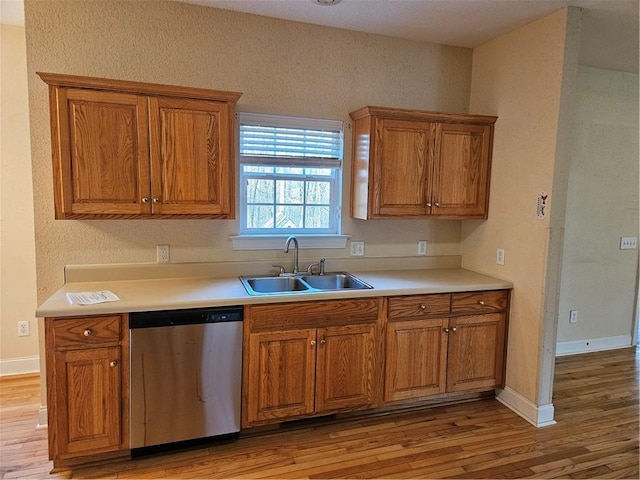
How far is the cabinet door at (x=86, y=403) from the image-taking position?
6.93 feet

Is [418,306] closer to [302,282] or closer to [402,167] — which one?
[302,282]

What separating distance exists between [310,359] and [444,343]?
959mm

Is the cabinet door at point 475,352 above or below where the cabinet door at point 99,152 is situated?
below

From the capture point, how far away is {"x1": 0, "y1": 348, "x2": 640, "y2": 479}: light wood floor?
2.23 m

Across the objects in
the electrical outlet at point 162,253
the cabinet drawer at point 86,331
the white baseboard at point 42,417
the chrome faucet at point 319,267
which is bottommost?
the white baseboard at point 42,417

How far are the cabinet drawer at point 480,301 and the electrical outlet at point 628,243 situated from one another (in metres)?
1.99

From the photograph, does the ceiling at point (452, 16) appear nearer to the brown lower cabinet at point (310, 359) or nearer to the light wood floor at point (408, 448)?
the brown lower cabinet at point (310, 359)

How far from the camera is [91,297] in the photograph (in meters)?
2.25

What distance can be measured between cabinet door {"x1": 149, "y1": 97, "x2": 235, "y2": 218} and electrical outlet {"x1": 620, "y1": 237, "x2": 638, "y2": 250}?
12.6 ft

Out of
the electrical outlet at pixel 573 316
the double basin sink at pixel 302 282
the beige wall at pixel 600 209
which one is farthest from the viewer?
the electrical outlet at pixel 573 316

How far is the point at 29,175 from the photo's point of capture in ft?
10.5

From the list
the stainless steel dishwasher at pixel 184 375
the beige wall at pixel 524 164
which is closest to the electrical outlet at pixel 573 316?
the beige wall at pixel 524 164

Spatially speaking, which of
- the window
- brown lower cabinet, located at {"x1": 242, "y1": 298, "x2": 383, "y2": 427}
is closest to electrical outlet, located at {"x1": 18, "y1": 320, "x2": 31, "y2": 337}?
the window

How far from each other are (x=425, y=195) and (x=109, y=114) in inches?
83.0
